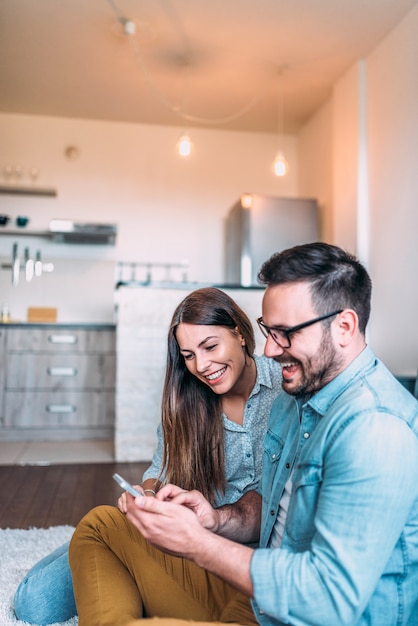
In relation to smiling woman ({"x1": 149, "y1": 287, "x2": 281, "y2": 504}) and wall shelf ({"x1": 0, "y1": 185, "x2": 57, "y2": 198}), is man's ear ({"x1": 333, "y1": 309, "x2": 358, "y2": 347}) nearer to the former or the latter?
smiling woman ({"x1": 149, "y1": 287, "x2": 281, "y2": 504})

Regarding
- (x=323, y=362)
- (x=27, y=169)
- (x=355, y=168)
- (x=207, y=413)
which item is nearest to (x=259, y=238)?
(x=355, y=168)

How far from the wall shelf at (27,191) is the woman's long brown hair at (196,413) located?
402 cm

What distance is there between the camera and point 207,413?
1.53 metres

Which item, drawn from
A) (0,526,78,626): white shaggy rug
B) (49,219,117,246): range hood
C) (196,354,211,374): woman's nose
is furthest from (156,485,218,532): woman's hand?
(49,219,117,246): range hood

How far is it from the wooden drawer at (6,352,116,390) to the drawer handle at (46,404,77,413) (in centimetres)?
14

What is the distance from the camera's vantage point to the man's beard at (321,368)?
94 centimetres

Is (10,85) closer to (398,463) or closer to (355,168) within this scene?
(355,168)

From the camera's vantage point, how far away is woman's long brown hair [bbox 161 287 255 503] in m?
1.45

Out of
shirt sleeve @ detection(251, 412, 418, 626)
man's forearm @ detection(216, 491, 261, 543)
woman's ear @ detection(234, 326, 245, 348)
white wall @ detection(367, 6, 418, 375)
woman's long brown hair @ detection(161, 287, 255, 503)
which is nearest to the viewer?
shirt sleeve @ detection(251, 412, 418, 626)

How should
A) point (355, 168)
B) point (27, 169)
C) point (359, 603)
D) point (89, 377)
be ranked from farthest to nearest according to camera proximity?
point (27, 169) < point (89, 377) < point (355, 168) < point (359, 603)

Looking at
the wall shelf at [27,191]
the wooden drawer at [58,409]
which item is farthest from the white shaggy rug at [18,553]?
the wall shelf at [27,191]

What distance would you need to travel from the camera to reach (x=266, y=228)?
16.1 ft

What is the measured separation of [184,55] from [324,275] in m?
3.67

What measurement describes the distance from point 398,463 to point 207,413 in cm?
78
